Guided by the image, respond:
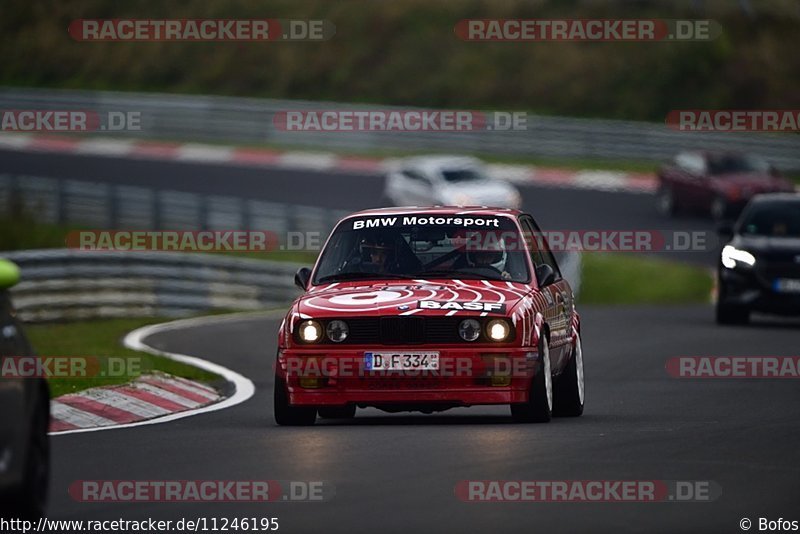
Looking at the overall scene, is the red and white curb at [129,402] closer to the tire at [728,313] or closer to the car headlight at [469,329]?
the car headlight at [469,329]

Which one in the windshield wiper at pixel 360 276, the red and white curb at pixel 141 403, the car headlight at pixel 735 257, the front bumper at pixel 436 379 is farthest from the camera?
the car headlight at pixel 735 257

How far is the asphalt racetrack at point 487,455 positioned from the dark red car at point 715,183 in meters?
19.3

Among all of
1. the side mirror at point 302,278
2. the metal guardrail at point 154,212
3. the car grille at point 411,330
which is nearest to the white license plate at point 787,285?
the side mirror at point 302,278

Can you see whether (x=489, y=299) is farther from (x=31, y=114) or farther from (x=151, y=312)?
(x=31, y=114)

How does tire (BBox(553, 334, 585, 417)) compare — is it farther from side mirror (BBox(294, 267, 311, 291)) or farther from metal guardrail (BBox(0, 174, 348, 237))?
metal guardrail (BBox(0, 174, 348, 237))

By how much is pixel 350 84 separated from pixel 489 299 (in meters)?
46.9

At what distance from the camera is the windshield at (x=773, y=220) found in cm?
2389

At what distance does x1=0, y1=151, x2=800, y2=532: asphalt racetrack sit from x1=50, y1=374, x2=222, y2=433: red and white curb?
0.48m

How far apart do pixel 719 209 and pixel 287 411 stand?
91.2ft

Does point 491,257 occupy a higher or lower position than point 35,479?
higher

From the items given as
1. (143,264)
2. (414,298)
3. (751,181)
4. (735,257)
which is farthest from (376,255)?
(751,181)

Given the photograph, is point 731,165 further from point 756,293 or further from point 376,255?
point 376,255

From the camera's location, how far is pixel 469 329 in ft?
41.2

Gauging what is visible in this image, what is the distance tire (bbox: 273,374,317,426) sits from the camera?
12781 mm
